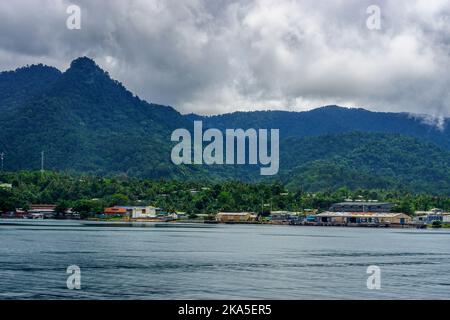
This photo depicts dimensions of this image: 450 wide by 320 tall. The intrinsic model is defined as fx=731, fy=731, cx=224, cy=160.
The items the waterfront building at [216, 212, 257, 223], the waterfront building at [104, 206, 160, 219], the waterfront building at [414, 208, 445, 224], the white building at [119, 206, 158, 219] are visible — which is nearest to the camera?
the waterfront building at [414, 208, 445, 224]

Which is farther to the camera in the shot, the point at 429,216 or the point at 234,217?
the point at 234,217

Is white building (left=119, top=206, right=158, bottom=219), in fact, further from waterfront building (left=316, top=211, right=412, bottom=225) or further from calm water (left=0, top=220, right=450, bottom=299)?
calm water (left=0, top=220, right=450, bottom=299)

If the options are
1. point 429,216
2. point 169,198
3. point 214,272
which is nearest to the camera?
point 214,272

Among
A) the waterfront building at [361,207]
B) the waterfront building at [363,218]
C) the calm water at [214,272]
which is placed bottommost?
the calm water at [214,272]

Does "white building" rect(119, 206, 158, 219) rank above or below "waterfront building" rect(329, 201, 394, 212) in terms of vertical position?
below

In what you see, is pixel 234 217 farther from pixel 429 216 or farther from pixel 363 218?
pixel 429 216

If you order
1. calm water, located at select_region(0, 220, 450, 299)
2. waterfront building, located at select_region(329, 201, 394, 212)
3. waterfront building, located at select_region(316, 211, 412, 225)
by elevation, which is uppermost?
waterfront building, located at select_region(329, 201, 394, 212)

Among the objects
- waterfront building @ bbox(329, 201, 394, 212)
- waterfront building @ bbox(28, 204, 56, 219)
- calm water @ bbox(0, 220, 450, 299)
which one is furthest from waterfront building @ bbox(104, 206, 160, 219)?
calm water @ bbox(0, 220, 450, 299)

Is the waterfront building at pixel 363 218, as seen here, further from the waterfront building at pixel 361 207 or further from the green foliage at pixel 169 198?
the green foliage at pixel 169 198

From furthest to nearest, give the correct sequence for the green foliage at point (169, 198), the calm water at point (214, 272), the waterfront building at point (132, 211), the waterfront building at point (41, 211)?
the green foliage at point (169, 198) → the waterfront building at point (41, 211) → the waterfront building at point (132, 211) → the calm water at point (214, 272)

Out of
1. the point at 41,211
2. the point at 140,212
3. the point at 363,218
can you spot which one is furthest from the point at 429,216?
the point at 41,211

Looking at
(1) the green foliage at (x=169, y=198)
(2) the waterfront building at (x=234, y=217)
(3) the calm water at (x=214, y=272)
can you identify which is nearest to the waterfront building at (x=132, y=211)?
(1) the green foliage at (x=169, y=198)

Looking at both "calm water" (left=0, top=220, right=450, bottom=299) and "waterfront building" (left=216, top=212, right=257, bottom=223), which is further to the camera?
"waterfront building" (left=216, top=212, right=257, bottom=223)
